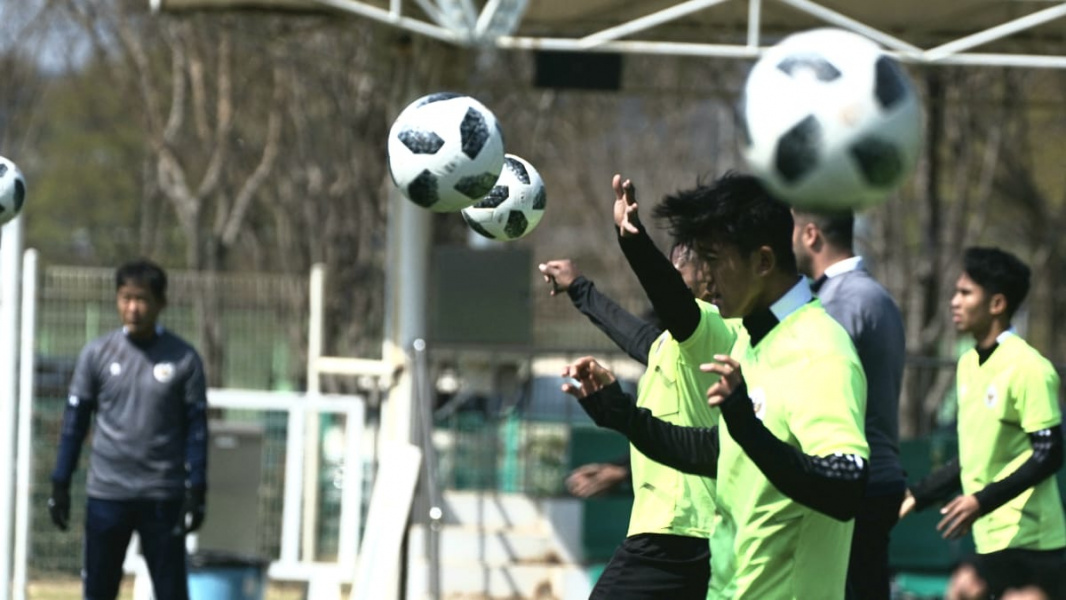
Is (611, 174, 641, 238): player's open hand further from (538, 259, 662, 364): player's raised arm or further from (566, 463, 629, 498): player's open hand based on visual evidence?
(566, 463, 629, 498): player's open hand

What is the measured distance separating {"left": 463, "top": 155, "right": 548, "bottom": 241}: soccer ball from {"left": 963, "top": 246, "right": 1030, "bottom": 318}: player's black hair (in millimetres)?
2103

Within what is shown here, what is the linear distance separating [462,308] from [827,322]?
8.64 m

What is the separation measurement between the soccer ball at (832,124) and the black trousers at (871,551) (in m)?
2.80

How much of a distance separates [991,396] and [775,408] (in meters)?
3.40

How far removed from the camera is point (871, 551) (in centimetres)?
620

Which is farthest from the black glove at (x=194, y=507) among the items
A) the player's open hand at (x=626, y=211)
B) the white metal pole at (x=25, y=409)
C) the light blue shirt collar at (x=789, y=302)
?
the light blue shirt collar at (x=789, y=302)

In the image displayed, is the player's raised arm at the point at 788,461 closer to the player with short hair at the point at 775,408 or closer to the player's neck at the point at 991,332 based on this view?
the player with short hair at the point at 775,408

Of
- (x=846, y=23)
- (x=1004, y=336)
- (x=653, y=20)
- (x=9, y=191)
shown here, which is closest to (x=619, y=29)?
(x=653, y=20)

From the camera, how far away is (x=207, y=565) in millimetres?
10883

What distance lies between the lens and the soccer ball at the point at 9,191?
6984 mm

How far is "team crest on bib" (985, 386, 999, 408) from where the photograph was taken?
711 cm

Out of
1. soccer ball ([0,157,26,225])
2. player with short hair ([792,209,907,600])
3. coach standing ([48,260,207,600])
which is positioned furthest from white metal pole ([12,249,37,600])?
player with short hair ([792,209,907,600])

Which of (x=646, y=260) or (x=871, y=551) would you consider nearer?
(x=646, y=260)

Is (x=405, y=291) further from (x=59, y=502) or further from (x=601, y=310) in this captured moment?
(x=601, y=310)
